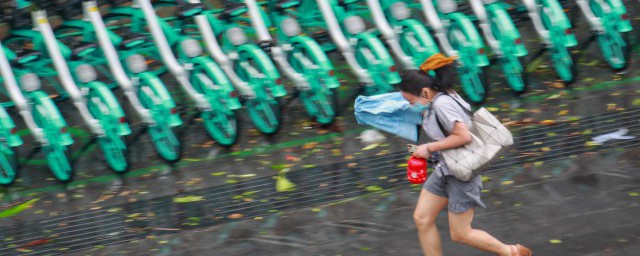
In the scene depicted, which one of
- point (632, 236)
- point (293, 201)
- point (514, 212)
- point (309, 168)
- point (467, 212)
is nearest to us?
point (467, 212)

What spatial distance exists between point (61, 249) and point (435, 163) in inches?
125

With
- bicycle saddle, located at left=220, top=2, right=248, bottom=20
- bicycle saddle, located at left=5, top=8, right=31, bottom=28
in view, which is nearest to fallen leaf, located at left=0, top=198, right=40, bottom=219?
bicycle saddle, located at left=5, top=8, right=31, bottom=28

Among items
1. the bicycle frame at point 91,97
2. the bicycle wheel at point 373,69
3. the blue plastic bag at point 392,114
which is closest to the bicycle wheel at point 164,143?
the bicycle frame at point 91,97

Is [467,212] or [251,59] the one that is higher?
[251,59]

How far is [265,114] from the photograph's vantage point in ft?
32.6

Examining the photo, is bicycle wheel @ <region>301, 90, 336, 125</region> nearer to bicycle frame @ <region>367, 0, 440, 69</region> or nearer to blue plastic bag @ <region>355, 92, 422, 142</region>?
bicycle frame @ <region>367, 0, 440, 69</region>

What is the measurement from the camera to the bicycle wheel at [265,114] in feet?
32.3

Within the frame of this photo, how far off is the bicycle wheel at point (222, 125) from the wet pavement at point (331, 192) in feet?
0.37

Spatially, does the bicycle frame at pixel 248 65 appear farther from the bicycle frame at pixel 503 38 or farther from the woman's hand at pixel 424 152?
the woman's hand at pixel 424 152

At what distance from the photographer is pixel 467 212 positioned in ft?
21.2

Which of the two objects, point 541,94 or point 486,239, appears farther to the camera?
point 541,94

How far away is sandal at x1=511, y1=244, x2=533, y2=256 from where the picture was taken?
662cm

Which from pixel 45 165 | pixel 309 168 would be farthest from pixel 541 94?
pixel 45 165

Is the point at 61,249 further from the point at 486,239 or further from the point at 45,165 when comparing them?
the point at 486,239
